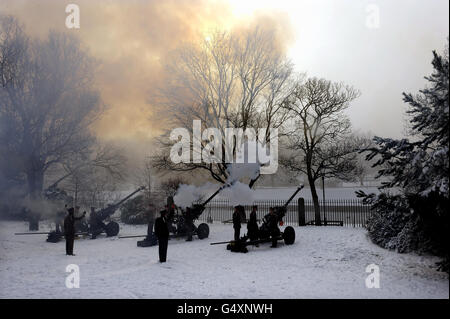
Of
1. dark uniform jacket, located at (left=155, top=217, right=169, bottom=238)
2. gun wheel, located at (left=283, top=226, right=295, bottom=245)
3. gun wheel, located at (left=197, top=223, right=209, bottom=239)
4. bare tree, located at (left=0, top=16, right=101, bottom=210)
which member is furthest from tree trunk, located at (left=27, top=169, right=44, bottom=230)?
gun wheel, located at (left=283, top=226, right=295, bottom=245)

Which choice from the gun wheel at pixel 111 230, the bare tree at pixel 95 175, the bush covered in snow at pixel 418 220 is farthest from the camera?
the bare tree at pixel 95 175

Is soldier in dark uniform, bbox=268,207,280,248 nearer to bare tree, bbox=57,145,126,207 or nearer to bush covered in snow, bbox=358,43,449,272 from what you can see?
bush covered in snow, bbox=358,43,449,272

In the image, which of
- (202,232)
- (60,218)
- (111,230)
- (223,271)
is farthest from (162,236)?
(60,218)

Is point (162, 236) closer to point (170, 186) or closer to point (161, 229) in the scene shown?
point (161, 229)

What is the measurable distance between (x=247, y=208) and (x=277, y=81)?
40.5ft

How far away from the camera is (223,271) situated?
32.1 ft

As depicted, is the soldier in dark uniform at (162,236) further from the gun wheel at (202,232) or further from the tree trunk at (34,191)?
the tree trunk at (34,191)

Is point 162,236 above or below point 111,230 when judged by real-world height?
above

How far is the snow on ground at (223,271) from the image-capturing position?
7.75 m

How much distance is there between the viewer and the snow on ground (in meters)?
7.75

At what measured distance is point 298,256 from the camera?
11633mm

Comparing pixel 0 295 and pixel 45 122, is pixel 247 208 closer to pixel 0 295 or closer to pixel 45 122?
pixel 45 122

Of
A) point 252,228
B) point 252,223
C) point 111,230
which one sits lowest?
point 111,230

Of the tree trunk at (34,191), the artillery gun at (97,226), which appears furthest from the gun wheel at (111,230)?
the tree trunk at (34,191)
